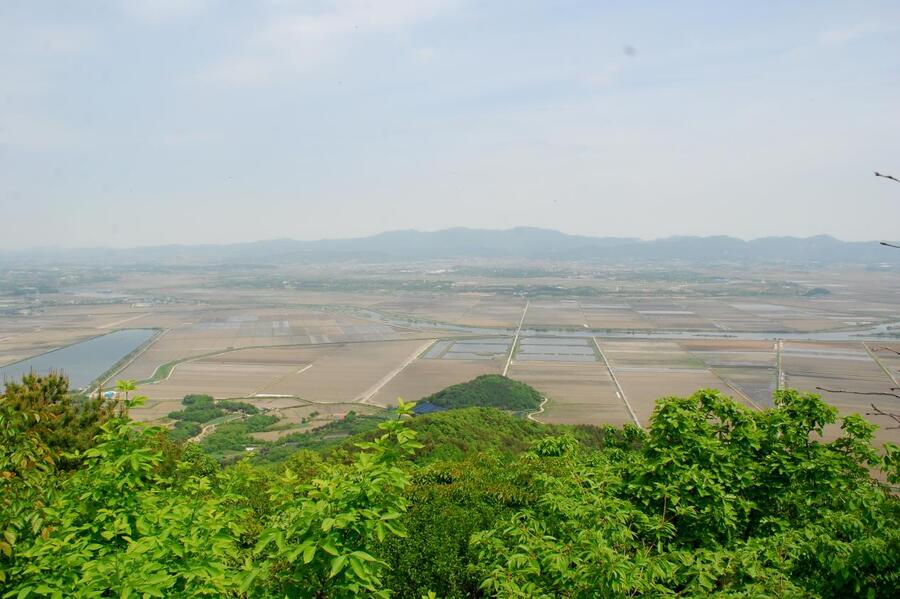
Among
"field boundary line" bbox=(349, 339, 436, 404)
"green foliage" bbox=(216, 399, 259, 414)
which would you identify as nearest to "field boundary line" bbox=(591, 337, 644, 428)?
"field boundary line" bbox=(349, 339, 436, 404)

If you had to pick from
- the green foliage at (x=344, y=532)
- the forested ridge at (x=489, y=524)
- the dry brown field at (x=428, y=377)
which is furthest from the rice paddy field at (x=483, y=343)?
the green foliage at (x=344, y=532)

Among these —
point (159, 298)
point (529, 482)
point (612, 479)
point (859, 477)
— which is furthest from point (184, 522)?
point (159, 298)

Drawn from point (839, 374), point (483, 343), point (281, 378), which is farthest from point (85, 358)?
point (839, 374)

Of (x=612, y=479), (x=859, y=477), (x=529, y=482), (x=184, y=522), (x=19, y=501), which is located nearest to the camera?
(x=19, y=501)

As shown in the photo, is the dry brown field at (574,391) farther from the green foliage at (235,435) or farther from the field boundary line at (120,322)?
the field boundary line at (120,322)

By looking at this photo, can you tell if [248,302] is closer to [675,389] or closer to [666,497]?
[675,389]

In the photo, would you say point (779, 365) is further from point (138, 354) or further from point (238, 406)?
point (138, 354)
